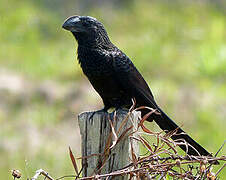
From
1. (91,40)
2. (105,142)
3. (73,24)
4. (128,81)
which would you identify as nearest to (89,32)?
(91,40)

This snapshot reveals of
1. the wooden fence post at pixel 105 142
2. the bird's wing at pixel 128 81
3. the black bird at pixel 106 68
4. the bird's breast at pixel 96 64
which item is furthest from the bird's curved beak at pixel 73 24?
the wooden fence post at pixel 105 142

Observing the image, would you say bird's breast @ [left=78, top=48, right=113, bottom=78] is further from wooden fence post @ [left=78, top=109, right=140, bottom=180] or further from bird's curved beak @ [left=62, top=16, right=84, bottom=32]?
wooden fence post @ [left=78, top=109, right=140, bottom=180]

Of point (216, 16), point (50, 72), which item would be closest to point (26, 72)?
point (50, 72)

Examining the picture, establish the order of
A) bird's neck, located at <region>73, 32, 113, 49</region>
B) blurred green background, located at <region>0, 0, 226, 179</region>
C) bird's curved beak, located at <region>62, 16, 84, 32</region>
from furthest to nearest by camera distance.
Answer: blurred green background, located at <region>0, 0, 226, 179</region>
bird's neck, located at <region>73, 32, 113, 49</region>
bird's curved beak, located at <region>62, 16, 84, 32</region>

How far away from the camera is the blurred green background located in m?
7.75

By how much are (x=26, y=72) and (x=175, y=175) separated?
7.41 m

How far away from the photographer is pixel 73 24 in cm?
348

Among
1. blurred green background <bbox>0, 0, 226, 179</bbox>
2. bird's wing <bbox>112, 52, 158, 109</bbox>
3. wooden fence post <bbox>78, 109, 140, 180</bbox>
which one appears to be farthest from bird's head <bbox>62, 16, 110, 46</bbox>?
blurred green background <bbox>0, 0, 226, 179</bbox>

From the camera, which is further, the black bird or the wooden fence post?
the black bird

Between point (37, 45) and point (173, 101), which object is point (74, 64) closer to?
point (37, 45)

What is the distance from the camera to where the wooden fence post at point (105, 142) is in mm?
2549

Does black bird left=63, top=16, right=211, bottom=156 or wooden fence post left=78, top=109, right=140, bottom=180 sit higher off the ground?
black bird left=63, top=16, right=211, bottom=156

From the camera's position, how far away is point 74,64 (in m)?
9.99

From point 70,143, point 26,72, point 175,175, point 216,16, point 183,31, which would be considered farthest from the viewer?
point 216,16
